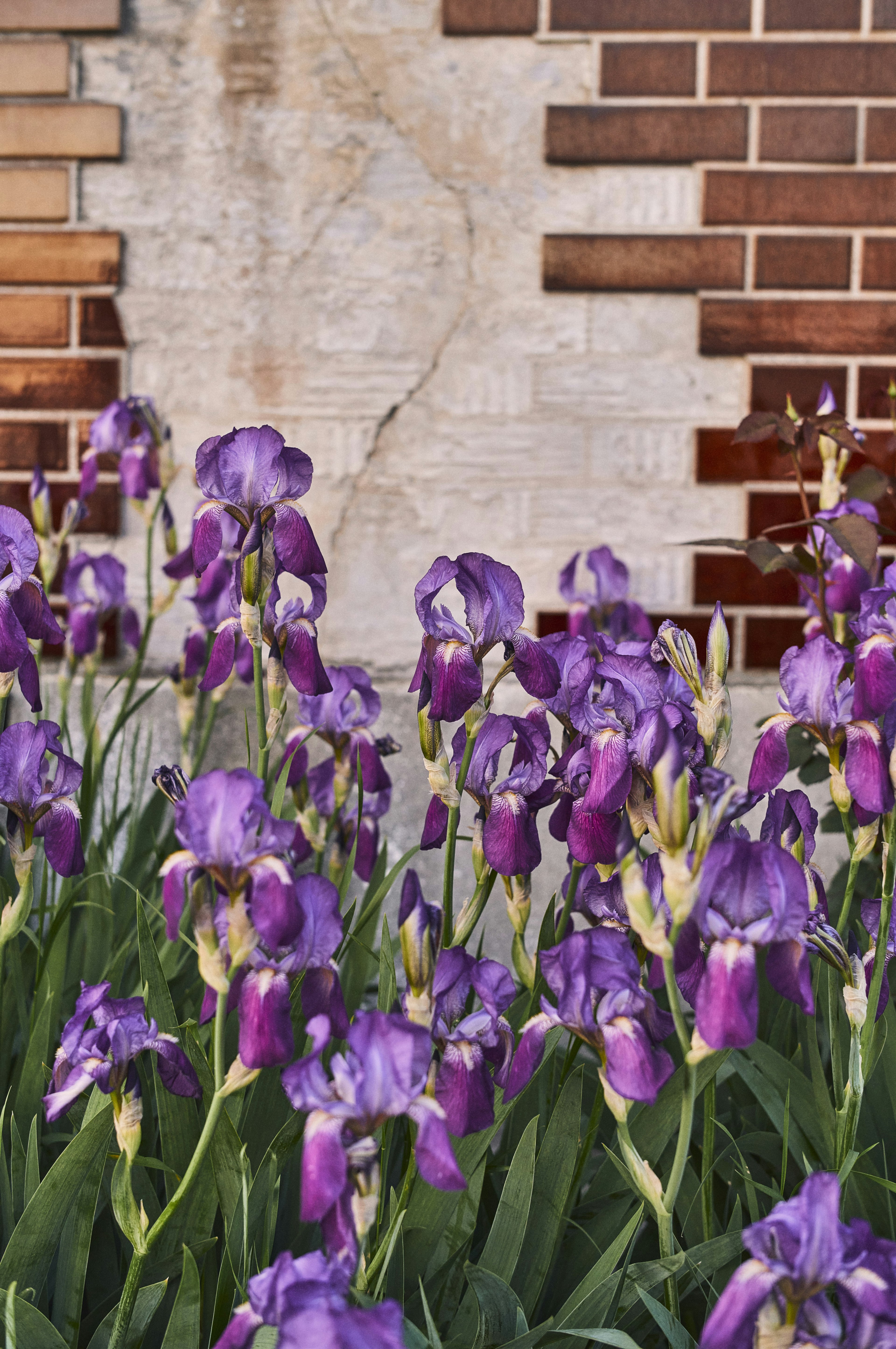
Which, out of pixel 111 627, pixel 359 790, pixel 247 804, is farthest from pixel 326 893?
pixel 111 627

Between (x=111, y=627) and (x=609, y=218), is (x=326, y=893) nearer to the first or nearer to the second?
(x=111, y=627)

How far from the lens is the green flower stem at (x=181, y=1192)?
65 cm

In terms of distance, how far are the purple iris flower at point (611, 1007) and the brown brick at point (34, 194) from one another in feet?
6.92

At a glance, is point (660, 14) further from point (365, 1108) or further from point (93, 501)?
point (365, 1108)

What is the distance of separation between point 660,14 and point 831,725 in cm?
188

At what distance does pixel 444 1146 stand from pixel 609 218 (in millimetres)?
2049

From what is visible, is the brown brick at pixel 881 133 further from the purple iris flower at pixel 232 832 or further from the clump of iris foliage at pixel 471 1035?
the purple iris flower at pixel 232 832

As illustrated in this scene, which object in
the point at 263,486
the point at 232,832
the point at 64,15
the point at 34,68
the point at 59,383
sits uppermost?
the point at 64,15

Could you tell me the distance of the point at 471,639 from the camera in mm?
910

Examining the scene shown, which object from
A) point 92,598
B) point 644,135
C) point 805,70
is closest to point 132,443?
point 92,598

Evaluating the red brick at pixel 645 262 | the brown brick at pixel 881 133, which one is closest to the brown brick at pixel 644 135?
the red brick at pixel 645 262

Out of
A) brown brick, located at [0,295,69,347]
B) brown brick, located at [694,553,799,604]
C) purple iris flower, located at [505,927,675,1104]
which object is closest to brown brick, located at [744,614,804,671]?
brown brick, located at [694,553,799,604]

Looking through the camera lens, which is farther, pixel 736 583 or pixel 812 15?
pixel 736 583

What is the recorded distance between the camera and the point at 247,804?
2.12 feet
